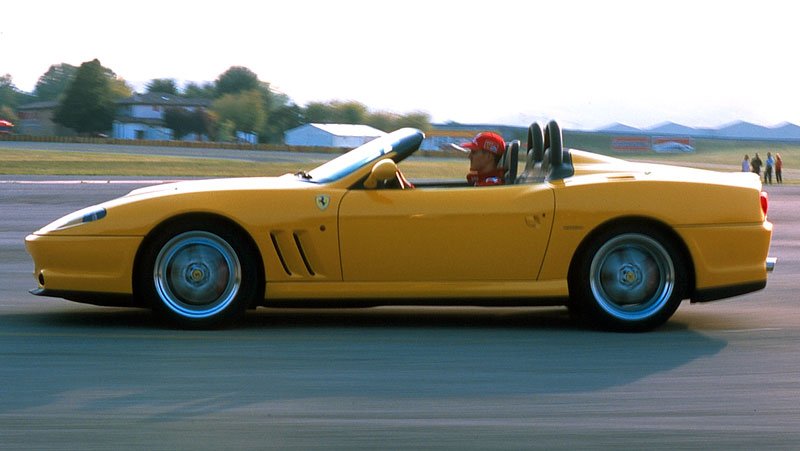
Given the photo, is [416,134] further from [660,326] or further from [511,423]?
[511,423]

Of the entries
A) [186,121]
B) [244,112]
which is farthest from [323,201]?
[186,121]

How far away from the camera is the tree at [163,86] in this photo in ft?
473

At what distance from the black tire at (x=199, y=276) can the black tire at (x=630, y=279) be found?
1952 millimetres

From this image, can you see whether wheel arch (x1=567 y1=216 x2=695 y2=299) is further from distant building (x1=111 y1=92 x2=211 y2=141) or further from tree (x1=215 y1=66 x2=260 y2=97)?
tree (x1=215 y1=66 x2=260 y2=97)

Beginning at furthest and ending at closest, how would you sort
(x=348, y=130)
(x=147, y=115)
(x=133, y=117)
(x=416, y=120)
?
1. (x=147, y=115)
2. (x=133, y=117)
3. (x=348, y=130)
4. (x=416, y=120)

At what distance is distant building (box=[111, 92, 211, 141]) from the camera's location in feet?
390

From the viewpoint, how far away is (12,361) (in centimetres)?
579

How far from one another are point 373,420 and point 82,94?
372ft

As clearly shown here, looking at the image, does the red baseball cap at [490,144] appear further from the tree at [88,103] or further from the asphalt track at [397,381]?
the tree at [88,103]

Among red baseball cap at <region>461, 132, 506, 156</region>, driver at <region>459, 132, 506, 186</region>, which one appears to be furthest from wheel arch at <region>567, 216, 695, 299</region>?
red baseball cap at <region>461, 132, 506, 156</region>

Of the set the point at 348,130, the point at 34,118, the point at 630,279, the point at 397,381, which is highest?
the point at 630,279

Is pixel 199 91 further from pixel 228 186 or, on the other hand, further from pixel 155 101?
pixel 228 186

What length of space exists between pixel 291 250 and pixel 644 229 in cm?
207

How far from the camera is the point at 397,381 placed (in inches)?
212
